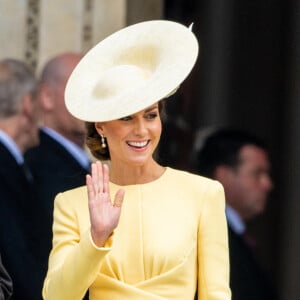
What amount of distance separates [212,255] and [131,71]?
2.20ft

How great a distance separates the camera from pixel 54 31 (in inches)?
374

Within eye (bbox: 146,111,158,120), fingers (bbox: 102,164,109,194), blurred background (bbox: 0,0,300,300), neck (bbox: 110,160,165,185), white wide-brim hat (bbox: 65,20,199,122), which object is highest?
white wide-brim hat (bbox: 65,20,199,122)

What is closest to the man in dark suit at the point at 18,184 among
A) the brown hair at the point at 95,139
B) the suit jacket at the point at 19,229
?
the suit jacket at the point at 19,229

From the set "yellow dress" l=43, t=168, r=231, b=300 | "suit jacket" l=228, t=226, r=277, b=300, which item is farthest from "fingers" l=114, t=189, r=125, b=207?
"suit jacket" l=228, t=226, r=277, b=300

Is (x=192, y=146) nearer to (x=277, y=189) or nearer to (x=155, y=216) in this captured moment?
(x=277, y=189)

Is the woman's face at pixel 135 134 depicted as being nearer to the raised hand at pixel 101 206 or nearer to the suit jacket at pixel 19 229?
the raised hand at pixel 101 206

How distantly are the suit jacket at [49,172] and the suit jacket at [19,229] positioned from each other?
0.05m

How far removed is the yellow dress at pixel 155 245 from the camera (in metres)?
5.78

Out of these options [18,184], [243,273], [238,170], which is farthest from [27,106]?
[238,170]

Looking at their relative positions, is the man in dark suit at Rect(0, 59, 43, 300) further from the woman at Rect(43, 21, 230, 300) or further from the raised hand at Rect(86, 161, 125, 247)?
the raised hand at Rect(86, 161, 125, 247)

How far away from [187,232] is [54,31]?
3.85 m

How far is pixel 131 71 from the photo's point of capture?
5.87m

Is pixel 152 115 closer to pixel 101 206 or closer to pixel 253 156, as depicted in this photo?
pixel 101 206

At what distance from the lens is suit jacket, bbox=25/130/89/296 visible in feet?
24.9
